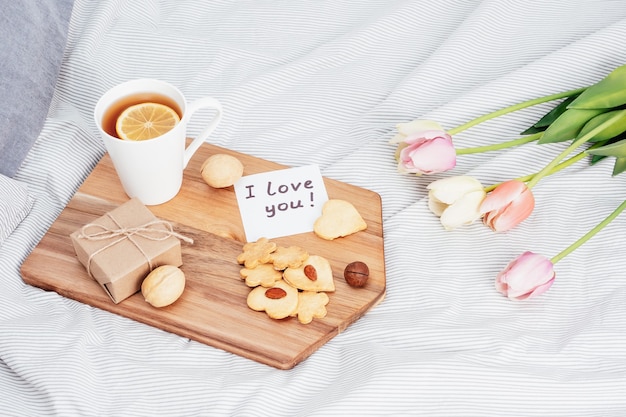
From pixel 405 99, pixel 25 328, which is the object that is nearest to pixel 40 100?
pixel 25 328

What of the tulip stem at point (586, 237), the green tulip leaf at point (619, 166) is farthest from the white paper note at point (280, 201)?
the green tulip leaf at point (619, 166)

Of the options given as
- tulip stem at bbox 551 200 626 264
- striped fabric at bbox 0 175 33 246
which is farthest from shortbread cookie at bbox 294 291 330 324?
striped fabric at bbox 0 175 33 246

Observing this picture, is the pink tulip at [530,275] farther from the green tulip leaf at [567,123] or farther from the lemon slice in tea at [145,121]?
the lemon slice in tea at [145,121]

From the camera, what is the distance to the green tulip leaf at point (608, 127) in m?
1.10

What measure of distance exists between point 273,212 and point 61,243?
1.05 feet

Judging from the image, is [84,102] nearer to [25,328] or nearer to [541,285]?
[25,328]

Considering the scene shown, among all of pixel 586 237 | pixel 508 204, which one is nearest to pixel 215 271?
pixel 508 204

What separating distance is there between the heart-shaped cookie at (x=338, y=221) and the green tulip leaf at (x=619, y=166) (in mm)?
427

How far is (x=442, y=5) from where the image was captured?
4.69 ft

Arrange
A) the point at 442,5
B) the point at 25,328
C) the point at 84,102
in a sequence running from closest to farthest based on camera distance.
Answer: the point at 25,328
the point at 84,102
the point at 442,5

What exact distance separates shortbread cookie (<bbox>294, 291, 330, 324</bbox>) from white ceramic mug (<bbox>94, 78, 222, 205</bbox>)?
0.91 ft

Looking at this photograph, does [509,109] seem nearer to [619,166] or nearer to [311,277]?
[619,166]

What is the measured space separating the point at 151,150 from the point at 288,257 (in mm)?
246

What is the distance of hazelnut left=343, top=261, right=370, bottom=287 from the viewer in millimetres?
999
